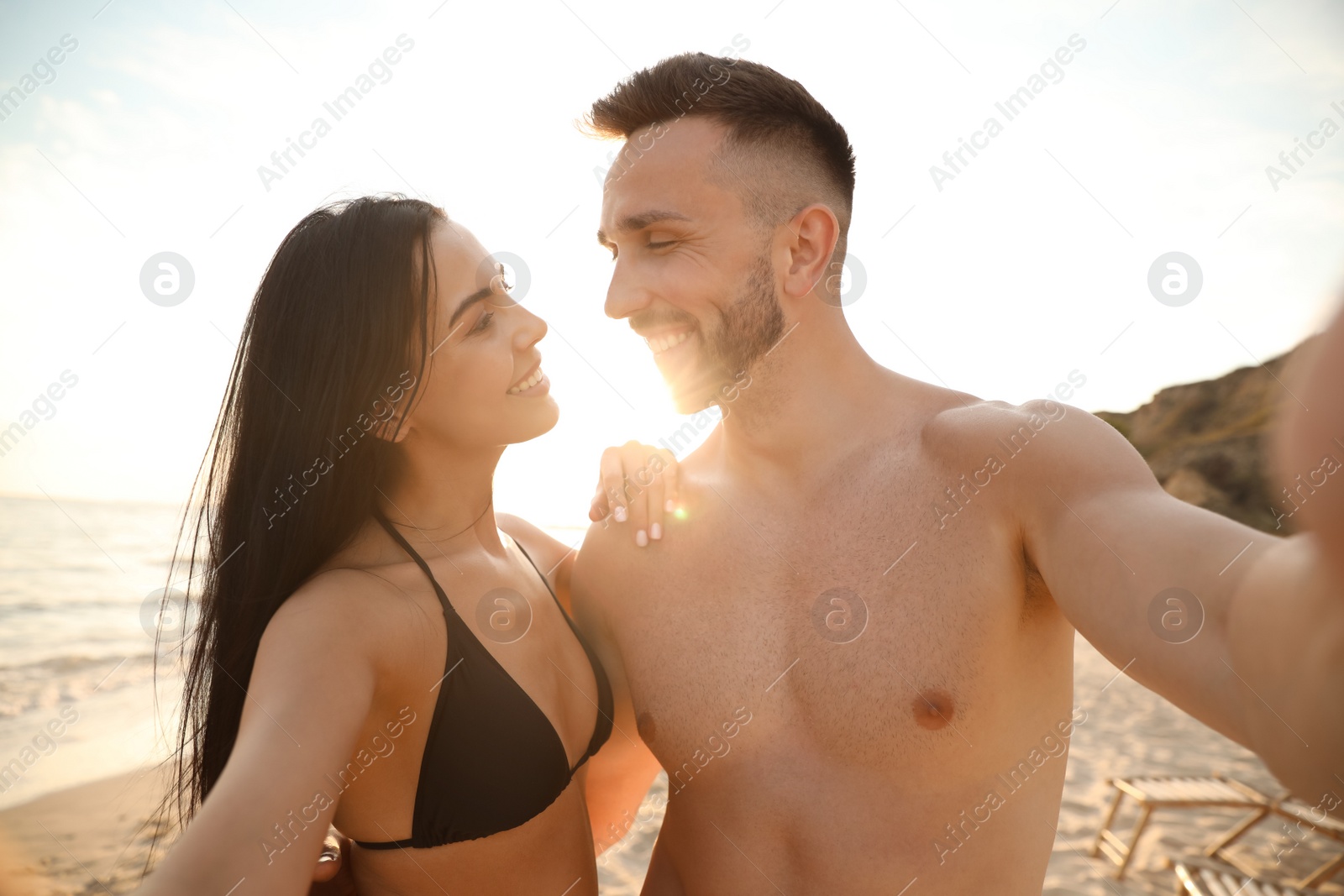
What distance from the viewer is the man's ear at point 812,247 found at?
9.80 ft

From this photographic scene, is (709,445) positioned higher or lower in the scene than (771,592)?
higher

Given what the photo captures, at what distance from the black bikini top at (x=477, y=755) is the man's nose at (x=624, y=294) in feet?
4.20

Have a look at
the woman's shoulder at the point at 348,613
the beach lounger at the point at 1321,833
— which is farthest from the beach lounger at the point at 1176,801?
the woman's shoulder at the point at 348,613

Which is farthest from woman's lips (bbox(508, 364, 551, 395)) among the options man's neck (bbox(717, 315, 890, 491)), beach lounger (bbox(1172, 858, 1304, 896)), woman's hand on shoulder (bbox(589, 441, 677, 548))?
beach lounger (bbox(1172, 858, 1304, 896))

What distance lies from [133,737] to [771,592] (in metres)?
9.68

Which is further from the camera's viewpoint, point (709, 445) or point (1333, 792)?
point (709, 445)

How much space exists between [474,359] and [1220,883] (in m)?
5.08

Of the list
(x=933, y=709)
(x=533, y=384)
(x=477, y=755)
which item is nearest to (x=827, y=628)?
(x=933, y=709)

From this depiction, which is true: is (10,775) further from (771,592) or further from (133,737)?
(771,592)

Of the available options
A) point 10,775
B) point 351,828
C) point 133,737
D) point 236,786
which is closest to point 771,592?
point 351,828

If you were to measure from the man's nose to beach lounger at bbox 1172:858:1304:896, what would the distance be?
4.48 metres

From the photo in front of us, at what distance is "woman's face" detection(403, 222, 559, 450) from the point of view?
2275 millimetres

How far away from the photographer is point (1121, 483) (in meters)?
1.85

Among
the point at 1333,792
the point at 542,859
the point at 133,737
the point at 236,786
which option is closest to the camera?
the point at 1333,792
